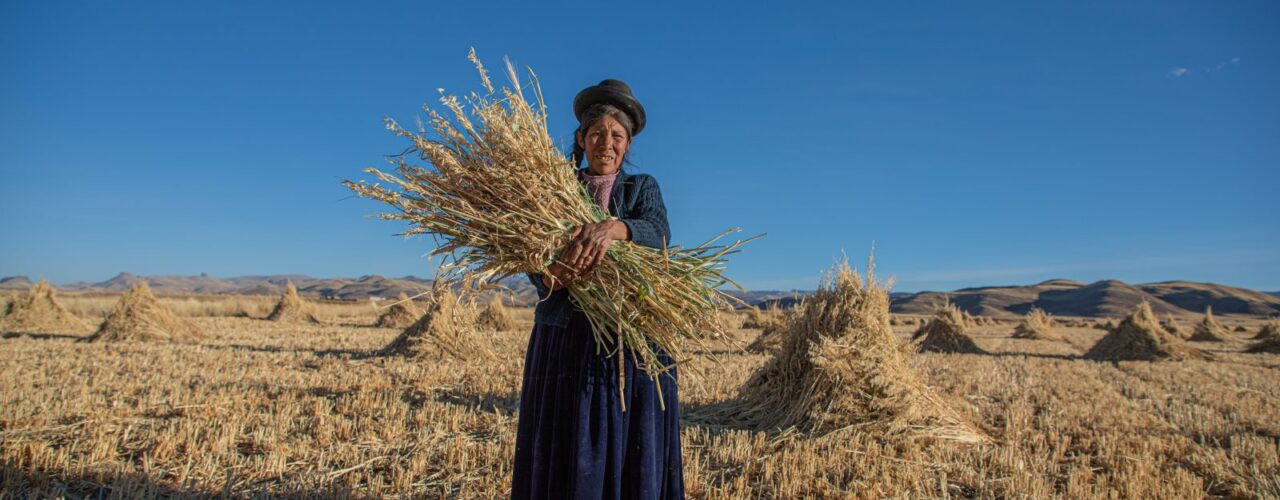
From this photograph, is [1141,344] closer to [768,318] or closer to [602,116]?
[768,318]

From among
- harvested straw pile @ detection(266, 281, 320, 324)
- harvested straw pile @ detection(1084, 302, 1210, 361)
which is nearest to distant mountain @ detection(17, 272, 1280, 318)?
harvested straw pile @ detection(266, 281, 320, 324)

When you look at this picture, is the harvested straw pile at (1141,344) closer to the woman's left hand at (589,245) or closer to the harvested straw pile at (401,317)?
the woman's left hand at (589,245)

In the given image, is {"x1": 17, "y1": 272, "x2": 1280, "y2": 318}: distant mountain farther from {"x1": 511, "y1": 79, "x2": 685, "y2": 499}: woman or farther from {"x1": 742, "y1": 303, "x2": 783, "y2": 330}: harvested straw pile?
{"x1": 511, "y1": 79, "x2": 685, "y2": 499}: woman

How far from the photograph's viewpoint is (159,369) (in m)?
6.61

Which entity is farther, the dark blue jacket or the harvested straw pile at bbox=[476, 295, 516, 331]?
the harvested straw pile at bbox=[476, 295, 516, 331]

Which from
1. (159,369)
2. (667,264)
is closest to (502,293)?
(667,264)

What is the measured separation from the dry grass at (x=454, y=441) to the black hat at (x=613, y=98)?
0.97 m

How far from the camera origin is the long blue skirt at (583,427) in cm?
199

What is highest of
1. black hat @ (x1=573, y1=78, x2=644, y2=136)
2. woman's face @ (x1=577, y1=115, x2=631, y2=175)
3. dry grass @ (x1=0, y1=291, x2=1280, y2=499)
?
black hat @ (x1=573, y1=78, x2=644, y2=136)

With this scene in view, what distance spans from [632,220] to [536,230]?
318 mm

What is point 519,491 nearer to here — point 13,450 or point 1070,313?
point 13,450

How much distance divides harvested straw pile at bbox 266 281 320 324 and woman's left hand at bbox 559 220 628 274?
17474 millimetres

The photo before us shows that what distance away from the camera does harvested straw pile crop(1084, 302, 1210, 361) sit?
1112cm

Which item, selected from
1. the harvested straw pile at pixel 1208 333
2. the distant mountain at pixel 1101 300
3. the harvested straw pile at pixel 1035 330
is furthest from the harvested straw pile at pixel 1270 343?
the distant mountain at pixel 1101 300
